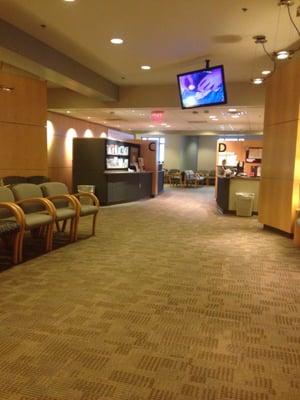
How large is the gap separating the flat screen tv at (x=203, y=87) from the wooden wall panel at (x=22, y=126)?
3175mm

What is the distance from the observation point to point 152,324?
2.99 metres

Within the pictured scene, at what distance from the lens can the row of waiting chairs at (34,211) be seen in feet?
14.7

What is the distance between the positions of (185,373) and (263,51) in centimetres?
635

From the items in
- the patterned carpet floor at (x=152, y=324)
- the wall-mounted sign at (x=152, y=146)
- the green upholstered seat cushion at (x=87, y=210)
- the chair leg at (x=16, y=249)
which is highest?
the wall-mounted sign at (x=152, y=146)

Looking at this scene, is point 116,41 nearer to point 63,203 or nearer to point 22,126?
point 22,126

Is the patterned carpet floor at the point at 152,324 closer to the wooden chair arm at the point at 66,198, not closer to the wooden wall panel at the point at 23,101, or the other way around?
the wooden chair arm at the point at 66,198

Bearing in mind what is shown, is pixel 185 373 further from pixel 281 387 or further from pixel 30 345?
pixel 30 345

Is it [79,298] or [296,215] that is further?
[296,215]

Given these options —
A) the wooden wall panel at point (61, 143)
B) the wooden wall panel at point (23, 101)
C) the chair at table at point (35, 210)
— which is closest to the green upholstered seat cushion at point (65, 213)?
the chair at table at point (35, 210)

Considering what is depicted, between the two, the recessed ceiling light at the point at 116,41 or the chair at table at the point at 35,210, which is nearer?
the chair at table at the point at 35,210

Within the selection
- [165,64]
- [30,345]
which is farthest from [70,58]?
[30,345]

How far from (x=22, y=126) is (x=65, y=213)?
3030mm

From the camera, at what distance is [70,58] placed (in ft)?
24.6

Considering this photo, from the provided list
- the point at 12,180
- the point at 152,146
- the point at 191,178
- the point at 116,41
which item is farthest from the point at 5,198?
the point at 191,178
